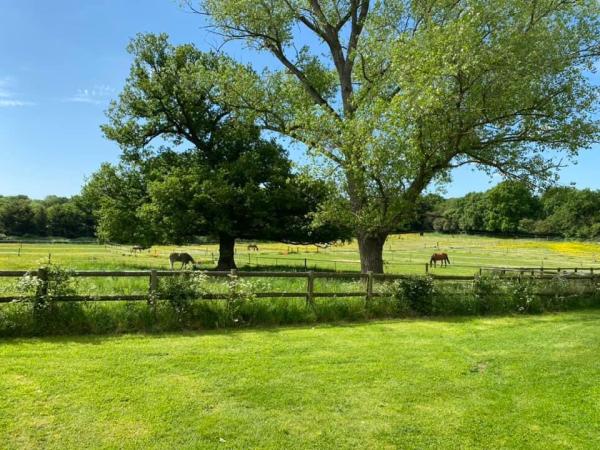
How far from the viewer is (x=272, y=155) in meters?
26.1

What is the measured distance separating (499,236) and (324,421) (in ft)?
410

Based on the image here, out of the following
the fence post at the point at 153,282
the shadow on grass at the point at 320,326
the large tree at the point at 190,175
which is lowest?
the shadow on grass at the point at 320,326

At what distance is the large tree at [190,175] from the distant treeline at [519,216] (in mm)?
71413

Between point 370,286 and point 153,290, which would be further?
point 370,286

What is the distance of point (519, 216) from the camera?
124m

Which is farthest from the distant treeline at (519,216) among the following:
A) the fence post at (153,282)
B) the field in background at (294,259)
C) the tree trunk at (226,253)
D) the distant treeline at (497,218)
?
the fence post at (153,282)

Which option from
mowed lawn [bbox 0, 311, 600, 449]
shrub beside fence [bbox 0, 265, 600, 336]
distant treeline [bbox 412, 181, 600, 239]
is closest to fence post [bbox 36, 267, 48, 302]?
shrub beside fence [bbox 0, 265, 600, 336]

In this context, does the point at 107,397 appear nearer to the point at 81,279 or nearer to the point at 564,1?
the point at 81,279

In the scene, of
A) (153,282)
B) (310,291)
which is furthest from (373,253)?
(153,282)

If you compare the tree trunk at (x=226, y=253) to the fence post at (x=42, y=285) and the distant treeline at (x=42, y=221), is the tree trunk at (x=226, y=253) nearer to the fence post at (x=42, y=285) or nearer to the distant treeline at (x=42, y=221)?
the fence post at (x=42, y=285)

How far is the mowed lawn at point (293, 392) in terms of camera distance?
5.08 m

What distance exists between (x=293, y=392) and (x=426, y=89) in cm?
943

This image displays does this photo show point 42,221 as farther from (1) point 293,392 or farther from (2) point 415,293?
(1) point 293,392

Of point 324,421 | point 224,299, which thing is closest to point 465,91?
point 224,299
